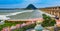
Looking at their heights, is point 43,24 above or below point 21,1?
below

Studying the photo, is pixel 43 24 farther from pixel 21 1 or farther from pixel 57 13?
pixel 21 1

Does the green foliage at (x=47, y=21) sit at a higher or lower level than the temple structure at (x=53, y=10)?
lower

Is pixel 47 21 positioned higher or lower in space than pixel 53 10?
lower

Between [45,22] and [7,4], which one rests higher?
[7,4]

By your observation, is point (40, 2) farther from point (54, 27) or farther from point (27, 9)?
point (54, 27)

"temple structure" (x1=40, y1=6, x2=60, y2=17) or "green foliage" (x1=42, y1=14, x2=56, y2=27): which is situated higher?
"temple structure" (x1=40, y1=6, x2=60, y2=17)

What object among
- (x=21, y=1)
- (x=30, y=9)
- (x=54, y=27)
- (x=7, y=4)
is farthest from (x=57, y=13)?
(x=7, y=4)

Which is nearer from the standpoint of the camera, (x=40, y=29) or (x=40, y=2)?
(x=40, y=29)

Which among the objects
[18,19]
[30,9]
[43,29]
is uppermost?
[30,9]

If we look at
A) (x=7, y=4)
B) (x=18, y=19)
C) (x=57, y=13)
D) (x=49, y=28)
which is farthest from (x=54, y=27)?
(x=7, y=4)
